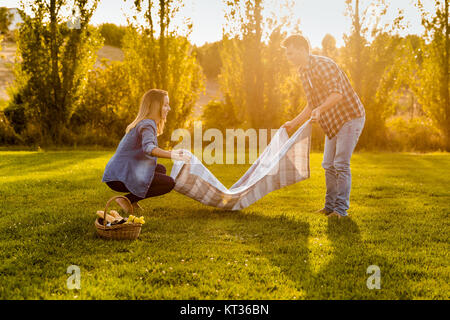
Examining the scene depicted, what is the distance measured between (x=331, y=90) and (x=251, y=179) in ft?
4.92

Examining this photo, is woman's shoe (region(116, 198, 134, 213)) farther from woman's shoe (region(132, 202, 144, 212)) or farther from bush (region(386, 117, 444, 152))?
bush (region(386, 117, 444, 152))

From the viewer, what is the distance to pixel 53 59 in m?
13.9

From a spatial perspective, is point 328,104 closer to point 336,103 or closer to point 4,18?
point 336,103

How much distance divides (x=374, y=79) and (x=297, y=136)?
1113 centimetres

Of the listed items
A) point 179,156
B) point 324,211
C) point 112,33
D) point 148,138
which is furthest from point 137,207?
point 112,33

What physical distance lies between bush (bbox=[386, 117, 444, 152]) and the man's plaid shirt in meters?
11.7

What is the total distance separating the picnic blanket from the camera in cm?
516

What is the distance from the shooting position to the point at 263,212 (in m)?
5.61

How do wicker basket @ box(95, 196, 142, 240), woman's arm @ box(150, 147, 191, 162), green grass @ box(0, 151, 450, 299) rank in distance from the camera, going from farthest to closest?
1. woman's arm @ box(150, 147, 191, 162)
2. wicker basket @ box(95, 196, 142, 240)
3. green grass @ box(0, 151, 450, 299)

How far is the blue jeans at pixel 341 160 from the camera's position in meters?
5.10

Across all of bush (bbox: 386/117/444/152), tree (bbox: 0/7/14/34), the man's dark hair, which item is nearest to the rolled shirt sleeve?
the man's dark hair

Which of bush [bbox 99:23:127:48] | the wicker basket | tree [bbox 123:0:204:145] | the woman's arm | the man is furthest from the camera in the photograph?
bush [bbox 99:23:127:48]

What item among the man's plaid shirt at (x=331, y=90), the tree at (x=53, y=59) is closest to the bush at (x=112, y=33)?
the tree at (x=53, y=59)

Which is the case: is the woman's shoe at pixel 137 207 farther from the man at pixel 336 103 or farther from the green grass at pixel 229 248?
the man at pixel 336 103
